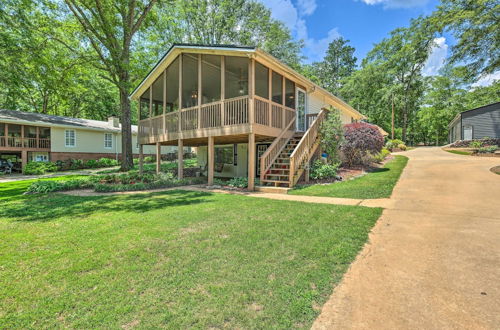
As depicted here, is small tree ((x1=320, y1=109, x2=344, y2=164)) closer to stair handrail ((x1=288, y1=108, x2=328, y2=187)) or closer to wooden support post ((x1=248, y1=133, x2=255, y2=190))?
stair handrail ((x1=288, y1=108, x2=328, y2=187))

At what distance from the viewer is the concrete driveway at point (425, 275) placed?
6.96 feet

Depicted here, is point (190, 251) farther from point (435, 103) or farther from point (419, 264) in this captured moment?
point (435, 103)

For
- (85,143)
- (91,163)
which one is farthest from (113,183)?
(85,143)

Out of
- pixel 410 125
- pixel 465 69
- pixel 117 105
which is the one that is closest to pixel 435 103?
pixel 410 125

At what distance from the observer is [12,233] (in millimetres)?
4449

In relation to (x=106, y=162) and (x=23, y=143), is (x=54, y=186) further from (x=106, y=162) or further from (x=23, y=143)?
(x=106, y=162)

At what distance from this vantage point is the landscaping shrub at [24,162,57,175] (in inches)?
728

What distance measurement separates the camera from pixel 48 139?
21.6 metres

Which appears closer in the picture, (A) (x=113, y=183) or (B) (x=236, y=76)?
(A) (x=113, y=183)

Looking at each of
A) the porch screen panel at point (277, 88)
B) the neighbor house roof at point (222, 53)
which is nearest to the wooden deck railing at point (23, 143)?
the neighbor house roof at point (222, 53)

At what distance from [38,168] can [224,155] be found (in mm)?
16184

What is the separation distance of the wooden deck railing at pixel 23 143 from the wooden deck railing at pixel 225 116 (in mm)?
15750

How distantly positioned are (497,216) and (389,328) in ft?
15.6

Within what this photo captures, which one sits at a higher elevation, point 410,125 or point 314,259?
point 410,125
